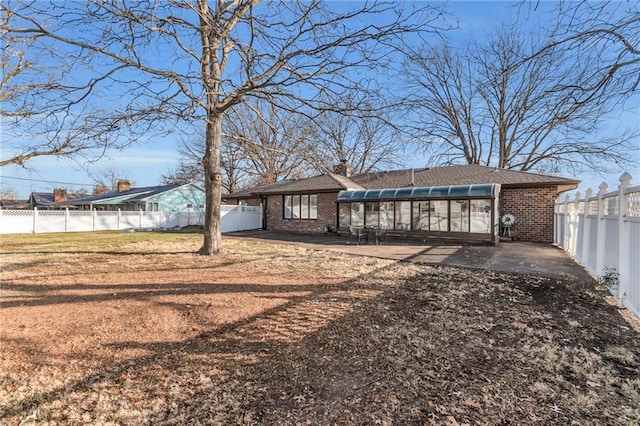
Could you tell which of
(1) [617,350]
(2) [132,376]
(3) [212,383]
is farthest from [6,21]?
(1) [617,350]

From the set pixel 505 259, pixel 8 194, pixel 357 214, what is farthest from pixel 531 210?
pixel 8 194

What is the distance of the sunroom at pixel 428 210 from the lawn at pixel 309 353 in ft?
24.8

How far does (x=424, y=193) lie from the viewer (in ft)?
48.0

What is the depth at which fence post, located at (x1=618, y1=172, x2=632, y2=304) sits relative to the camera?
15.1 feet

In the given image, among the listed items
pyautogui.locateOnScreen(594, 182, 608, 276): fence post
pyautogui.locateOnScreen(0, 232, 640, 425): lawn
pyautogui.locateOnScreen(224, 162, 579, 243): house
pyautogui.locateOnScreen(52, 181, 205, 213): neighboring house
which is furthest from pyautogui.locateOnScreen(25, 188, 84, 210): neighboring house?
pyautogui.locateOnScreen(594, 182, 608, 276): fence post

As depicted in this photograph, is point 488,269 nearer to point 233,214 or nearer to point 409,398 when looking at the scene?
point 409,398

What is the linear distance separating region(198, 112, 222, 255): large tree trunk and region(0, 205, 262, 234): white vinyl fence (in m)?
9.23

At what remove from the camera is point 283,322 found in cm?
410

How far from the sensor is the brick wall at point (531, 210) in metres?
13.7

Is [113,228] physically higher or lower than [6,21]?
lower

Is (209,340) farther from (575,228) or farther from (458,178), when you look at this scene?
(458,178)

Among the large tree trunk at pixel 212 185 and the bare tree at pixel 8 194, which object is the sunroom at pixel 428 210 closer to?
the large tree trunk at pixel 212 185

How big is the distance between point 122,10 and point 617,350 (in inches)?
314

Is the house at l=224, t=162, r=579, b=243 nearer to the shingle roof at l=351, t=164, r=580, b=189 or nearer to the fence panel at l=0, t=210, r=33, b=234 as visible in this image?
the shingle roof at l=351, t=164, r=580, b=189
